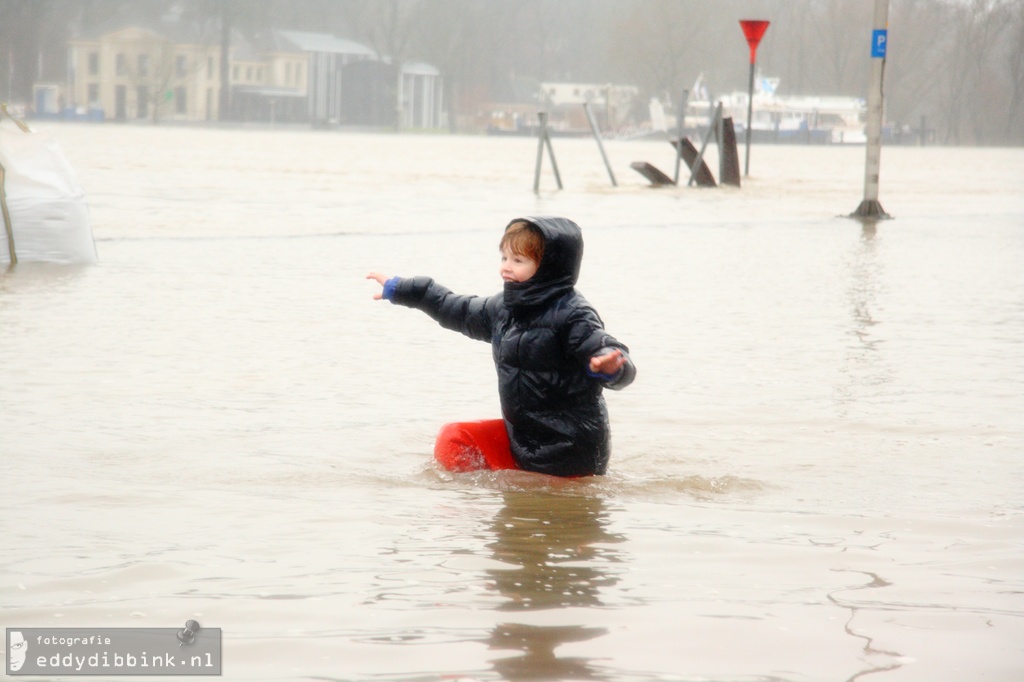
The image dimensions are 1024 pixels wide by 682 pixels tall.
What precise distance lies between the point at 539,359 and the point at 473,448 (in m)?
0.38

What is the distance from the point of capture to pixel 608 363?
393 centimetres

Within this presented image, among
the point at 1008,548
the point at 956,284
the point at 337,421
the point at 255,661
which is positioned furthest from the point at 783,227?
the point at 255,661

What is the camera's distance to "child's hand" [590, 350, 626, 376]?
12.9ft

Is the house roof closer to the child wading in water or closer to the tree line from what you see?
the tree line

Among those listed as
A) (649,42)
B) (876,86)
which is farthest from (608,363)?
(649,42)

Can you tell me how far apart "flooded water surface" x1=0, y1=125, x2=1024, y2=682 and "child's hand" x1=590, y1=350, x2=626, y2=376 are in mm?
402

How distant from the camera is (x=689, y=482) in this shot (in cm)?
451

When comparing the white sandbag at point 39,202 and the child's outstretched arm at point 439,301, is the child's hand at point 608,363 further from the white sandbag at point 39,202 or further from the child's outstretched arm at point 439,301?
the white sandbag at point 39,202

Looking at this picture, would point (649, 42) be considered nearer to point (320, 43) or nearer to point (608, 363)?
point (320, 43)

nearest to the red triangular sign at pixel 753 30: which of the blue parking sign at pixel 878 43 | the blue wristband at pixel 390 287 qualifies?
the blue parking sign at pixel 878 43

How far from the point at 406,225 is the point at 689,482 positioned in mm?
11315

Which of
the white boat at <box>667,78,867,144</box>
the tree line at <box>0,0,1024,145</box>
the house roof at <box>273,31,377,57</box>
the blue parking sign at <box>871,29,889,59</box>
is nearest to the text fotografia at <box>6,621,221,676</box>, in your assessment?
the blue parking sign at <box>871,29,889,59</box>

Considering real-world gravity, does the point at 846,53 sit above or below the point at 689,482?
above

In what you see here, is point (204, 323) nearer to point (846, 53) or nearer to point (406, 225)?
point (406, 225)
